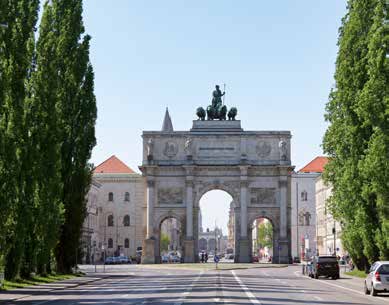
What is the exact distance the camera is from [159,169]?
9519cm

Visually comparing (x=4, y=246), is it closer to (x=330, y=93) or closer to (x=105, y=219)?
(x=330, y=93)

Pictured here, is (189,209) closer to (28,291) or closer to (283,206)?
(283,206)

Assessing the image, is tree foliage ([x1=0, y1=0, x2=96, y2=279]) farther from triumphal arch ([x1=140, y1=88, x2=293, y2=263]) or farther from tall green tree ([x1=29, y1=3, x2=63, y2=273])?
triumphal arch ([x1=140, y1=88, x2=293, y2=263])

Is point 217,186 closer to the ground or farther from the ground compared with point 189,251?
farther from the ground

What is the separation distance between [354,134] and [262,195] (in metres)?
44.8

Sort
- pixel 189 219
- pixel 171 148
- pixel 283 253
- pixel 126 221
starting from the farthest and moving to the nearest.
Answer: pixel 126 221
pixel 171 148
pixel 189 219
pixel 283 253

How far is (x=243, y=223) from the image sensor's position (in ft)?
307

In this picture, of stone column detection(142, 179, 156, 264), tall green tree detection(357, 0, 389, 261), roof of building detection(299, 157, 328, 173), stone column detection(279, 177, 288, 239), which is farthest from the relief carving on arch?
tall green tree detection(357, 0, 389, 261)

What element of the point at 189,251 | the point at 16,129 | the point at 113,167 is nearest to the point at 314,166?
the point at 113,167

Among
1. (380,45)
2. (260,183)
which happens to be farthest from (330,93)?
(260,183)

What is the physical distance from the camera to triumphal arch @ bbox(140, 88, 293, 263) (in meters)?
93.6

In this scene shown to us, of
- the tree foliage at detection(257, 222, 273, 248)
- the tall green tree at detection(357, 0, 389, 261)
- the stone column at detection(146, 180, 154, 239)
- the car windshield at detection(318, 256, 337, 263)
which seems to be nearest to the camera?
the tall green tree at detection(357, 0, 389, 261)

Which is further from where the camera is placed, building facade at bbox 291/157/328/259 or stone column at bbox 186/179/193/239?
building facade at bbox 291/157/328/259

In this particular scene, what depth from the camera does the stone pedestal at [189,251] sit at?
93188 mm
